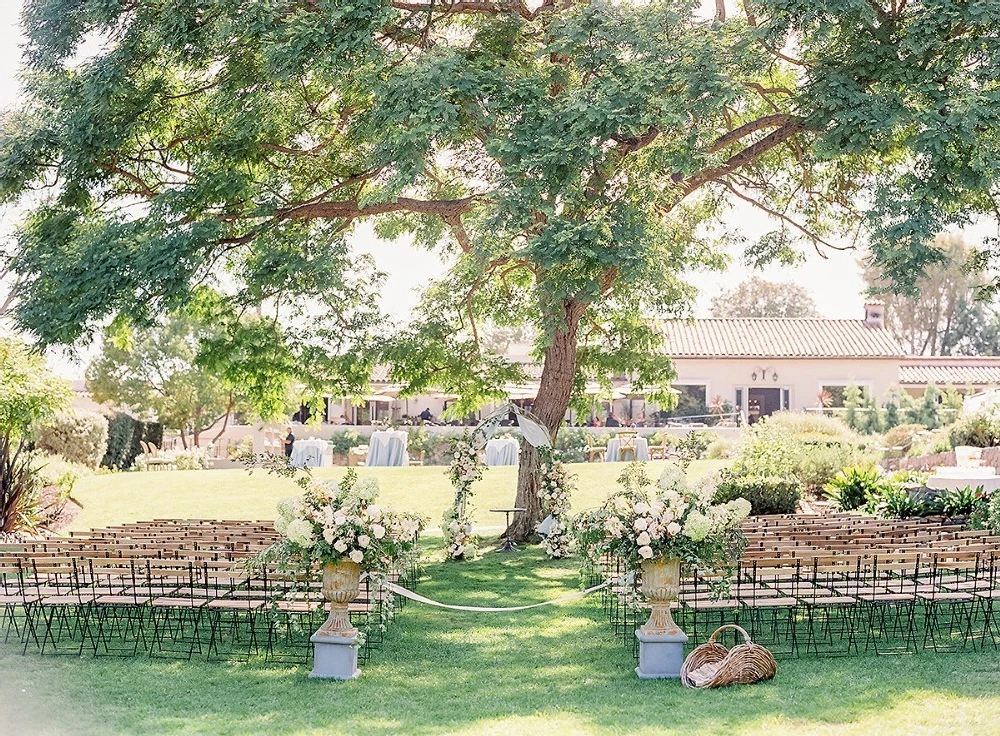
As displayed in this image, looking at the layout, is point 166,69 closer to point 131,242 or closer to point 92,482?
point 131,242

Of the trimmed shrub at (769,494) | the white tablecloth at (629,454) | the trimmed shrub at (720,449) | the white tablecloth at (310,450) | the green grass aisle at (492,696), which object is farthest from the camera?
the white tablecloth at (629,454)

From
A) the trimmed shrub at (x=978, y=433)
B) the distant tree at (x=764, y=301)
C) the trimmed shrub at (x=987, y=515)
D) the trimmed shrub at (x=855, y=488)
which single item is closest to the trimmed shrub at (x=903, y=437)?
the trimmed shrub at (x=978, y=433)

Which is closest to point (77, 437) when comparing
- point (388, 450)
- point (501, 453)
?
point (388, 450)

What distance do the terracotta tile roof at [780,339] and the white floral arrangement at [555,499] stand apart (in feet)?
82.3

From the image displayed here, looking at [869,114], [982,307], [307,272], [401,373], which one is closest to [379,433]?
[401,373]

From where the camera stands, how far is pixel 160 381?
43875 millimetres

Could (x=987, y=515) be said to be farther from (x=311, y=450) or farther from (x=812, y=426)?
(x=311, y=450)

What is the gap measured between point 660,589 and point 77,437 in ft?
72.5

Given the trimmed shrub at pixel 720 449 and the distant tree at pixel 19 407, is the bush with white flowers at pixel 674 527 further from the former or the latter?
the trimmed shrub at pixel 720 449

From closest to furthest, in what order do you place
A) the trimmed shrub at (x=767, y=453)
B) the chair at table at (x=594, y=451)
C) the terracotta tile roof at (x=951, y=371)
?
the trimmed shrub at (x=767, y=453), the chair at table at (x=594, y=451), the terracotta tile roof at (x=951, y=371)

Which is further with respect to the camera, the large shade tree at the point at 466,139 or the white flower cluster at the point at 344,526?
the large shade tree at the point at 466,139

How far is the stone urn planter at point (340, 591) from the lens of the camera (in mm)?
9766

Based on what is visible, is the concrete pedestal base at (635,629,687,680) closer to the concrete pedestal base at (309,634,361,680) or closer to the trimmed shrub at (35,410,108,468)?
the concrete pedestal base at (309,634,361,680)

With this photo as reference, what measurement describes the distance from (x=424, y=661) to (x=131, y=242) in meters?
7.59
